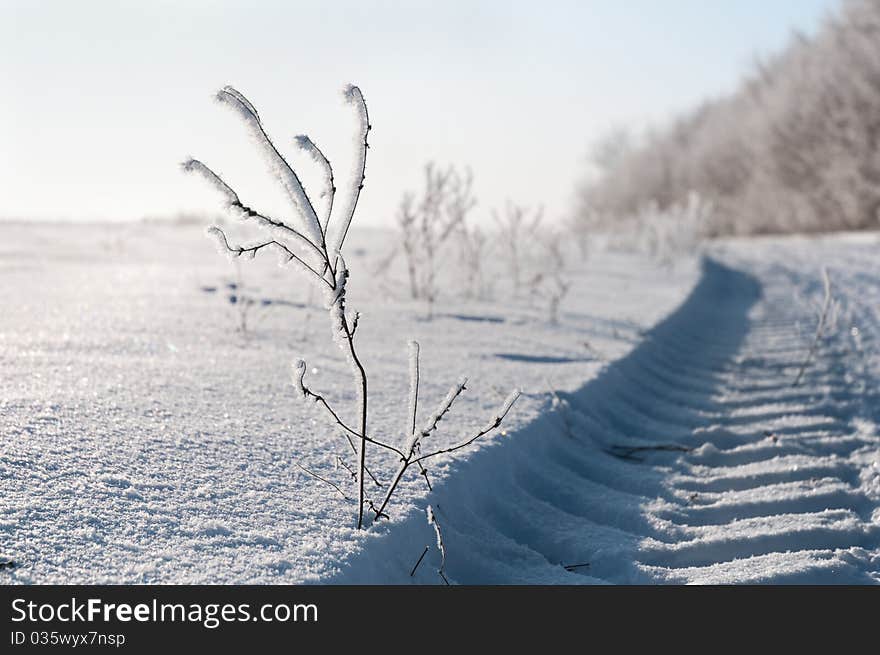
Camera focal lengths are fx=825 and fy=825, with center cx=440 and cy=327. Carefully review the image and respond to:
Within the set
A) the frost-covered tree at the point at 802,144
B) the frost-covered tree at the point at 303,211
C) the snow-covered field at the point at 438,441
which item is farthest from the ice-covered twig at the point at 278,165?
the frost-covered tree at the point at 802,144

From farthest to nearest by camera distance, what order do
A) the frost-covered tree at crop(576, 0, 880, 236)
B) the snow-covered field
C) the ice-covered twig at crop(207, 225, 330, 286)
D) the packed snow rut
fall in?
1. the frost-covered tree at crop(576, 0, 880, 236)
2. the packed snow rut
3. the snow-covered field
4. the ice-covered twig at crop(207, 225, 330, 286)

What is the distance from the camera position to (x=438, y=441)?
2.26 m

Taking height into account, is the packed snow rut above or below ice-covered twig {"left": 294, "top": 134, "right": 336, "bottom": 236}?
below

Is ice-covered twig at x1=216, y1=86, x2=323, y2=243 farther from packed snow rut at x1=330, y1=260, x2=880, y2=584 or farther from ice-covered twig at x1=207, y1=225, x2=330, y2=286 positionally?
packed snow rut at x1=330, y1=260, x2=880, y2=584

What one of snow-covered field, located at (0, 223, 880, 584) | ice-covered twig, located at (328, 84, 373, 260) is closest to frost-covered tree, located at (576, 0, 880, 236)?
snow-covered field, located at (0, 223, 880, 584)

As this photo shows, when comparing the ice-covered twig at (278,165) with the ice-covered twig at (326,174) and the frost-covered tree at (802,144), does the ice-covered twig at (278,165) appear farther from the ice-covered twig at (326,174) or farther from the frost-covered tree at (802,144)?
the frost-covered tree at (802,144)

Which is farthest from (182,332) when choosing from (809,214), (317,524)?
(809,214)

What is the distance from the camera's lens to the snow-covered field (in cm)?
159

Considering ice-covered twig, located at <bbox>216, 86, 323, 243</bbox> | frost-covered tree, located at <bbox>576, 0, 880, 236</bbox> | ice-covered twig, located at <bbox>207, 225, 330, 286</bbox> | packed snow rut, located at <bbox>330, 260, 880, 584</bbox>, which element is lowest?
packed snow rut, located at <bbox>330, 260, 880, 584</bbox>

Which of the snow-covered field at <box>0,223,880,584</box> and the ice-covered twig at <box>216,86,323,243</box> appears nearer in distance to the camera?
the ice-covered twig at <box>216,86,323,243</box>

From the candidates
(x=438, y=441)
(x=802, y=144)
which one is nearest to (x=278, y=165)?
(x=438, y=441)

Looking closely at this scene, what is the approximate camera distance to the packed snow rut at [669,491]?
5.95 ft

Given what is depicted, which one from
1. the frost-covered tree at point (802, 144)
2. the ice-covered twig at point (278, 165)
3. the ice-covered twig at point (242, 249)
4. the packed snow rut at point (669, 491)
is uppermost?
the frost-covered tree at point (802, 144)

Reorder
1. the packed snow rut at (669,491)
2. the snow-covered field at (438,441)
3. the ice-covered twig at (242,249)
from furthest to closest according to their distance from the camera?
the packed snow rut at (669,491) → the snow-covered field at (438,441) → the ice-covered twig at (242,249)
